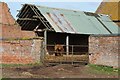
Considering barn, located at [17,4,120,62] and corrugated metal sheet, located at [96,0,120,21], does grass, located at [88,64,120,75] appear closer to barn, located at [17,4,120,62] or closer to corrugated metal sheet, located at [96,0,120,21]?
barn, located at [17,4,120,62]

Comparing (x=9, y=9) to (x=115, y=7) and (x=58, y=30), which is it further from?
(x=115, y=7)

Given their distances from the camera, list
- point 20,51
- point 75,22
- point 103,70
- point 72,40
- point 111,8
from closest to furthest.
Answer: point 103,70 → point 20,51 → point 75,22 → point 72,40 → point 111,8

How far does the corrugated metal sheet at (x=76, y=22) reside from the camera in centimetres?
2569

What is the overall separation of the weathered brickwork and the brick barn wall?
3952 millimetres

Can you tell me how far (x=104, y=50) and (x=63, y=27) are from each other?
5.22 m

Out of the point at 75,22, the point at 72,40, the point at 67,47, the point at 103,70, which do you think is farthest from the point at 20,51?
the point at 72,40

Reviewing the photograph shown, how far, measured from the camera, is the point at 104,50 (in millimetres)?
21516

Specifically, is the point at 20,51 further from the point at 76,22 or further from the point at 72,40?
the point at 72,40

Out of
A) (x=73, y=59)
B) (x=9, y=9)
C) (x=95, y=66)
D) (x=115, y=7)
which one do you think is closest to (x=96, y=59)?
(x=95, y=66)

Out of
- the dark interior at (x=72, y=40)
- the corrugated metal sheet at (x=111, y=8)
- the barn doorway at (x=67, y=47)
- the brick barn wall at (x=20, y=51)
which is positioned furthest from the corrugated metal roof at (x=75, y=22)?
the corrugated metal sheet at (x=111, y=8)

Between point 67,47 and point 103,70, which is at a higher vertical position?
point 67,47

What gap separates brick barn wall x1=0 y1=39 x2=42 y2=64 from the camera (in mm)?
22859

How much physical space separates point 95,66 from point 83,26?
697cm

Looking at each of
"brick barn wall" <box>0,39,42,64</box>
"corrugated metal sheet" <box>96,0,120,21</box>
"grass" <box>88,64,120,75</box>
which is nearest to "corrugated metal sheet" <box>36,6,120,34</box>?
"brick barn wall" <box>0,39,42,64</box>
